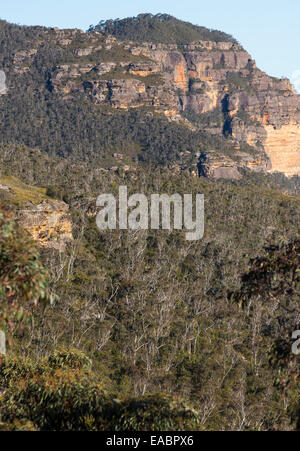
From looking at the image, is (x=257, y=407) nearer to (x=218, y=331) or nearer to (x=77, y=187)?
(x=218, y=331)

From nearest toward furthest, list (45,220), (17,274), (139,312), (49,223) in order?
1. (17,274)
2. (139,312)
3. (45,220)
4. (49,223)

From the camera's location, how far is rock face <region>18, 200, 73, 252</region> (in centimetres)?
6356

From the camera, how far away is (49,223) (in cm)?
6644

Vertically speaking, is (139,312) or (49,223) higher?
(49,223)

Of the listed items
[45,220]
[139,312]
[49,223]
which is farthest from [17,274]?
[49,223]

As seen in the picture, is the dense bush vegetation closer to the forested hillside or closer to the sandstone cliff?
the forested hillside

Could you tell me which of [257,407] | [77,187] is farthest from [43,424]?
[77,187]

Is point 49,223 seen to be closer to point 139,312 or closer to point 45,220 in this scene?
point 45,220

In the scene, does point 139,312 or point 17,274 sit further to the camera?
point 139,312

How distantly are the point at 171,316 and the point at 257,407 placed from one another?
16902 mm

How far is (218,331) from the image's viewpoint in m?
63.4

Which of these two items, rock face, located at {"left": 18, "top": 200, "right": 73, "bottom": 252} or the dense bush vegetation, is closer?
the dense bush vegetation

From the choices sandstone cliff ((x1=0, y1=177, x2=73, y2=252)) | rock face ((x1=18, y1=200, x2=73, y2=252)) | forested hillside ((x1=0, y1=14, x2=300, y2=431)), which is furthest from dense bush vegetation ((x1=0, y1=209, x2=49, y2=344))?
rock face ((x1=18, y1=200, x2=73, y2=252))

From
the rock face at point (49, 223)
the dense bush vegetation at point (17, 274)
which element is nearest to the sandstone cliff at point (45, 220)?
the rock face at point (49, 223)
